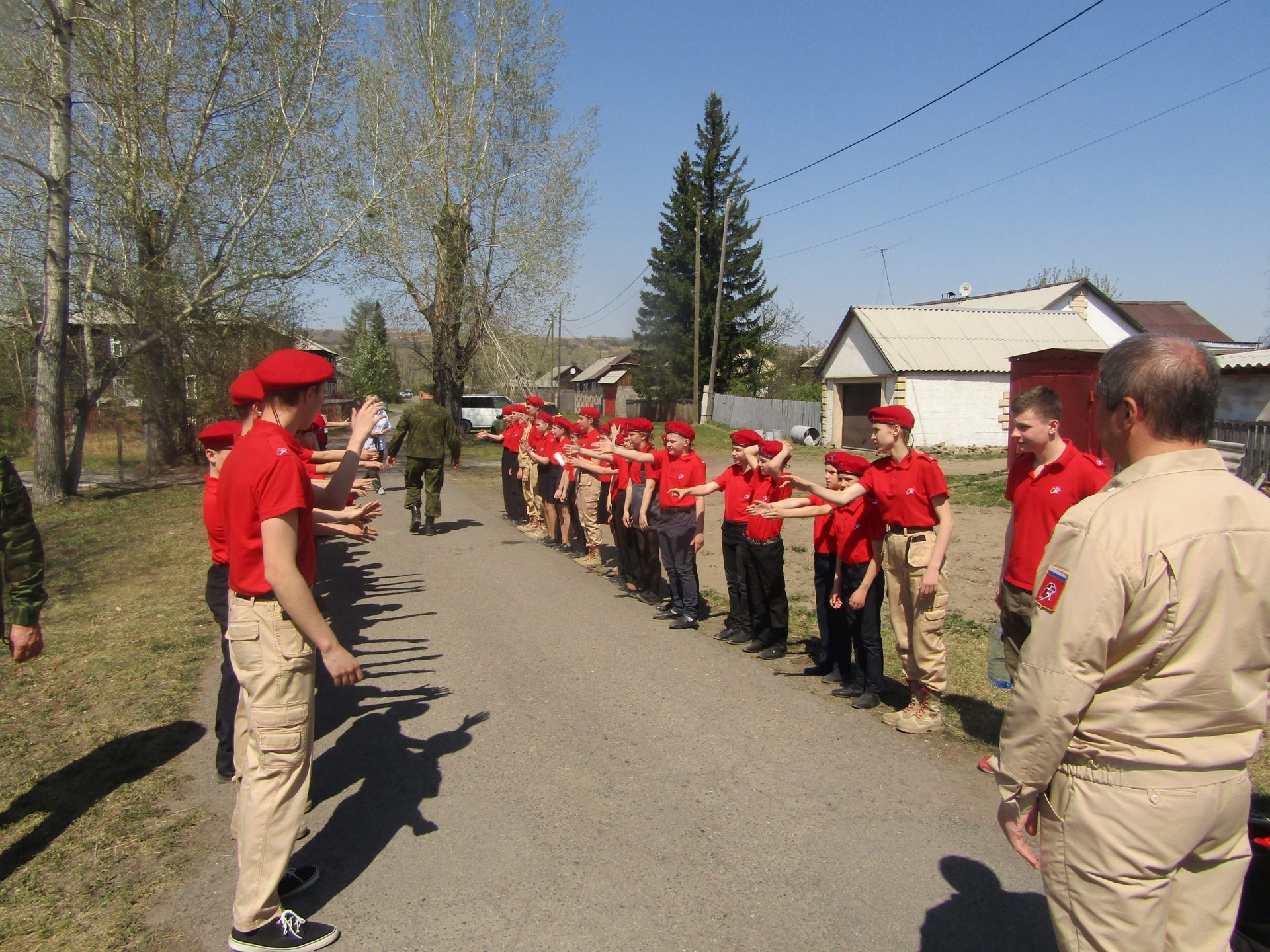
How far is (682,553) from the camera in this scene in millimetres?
8070

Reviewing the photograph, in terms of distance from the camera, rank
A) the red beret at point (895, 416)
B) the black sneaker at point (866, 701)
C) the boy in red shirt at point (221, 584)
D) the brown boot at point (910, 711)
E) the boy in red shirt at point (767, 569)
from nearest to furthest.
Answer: the boy in red shirt at point (221, 584) → the red beret at point (895, 416) → the brown boot at point (910, 711) → the black sneaker at point (866, 701) → the boy in red shirt at point (767, 569)

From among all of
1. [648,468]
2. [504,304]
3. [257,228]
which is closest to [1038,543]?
[648,468]

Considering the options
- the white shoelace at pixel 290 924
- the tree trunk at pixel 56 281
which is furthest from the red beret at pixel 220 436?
the tree trunk at pixel 56 281

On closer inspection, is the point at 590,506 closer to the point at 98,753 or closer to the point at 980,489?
the point at 98,753

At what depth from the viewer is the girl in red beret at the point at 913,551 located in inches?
205

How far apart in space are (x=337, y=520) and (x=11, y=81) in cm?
1494

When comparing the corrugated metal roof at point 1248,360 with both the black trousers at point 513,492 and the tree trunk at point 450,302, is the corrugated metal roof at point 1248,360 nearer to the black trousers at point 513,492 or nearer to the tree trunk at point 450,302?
the black trousers at point 513,492

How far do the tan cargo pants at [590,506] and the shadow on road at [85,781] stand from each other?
598 centimetres

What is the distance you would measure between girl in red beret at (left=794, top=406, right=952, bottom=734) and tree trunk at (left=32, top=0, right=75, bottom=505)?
50.9ft

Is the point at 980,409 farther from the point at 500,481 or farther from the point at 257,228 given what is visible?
the point at 257,228

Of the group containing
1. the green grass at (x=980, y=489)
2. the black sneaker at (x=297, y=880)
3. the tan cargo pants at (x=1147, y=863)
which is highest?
the tan cargo pants at (x=1147, y=863)

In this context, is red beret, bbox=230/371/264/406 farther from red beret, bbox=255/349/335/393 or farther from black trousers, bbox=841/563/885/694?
black trousers, bbox=841/563/885/694

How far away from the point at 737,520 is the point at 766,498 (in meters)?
0.35

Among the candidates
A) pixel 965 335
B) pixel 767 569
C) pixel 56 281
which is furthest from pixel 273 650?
pixel 965 335
